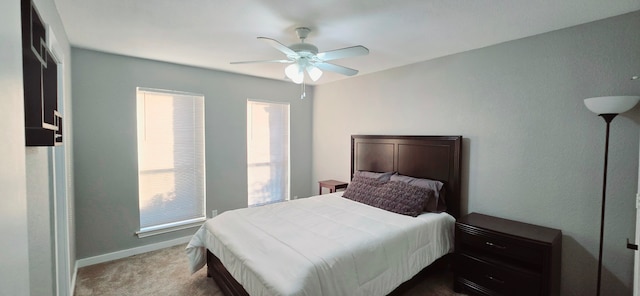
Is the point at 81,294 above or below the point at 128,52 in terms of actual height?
below

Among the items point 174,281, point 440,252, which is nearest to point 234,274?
point 174,281

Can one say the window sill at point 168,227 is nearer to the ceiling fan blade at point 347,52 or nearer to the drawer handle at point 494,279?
the ceiling fan blade at point 347,52

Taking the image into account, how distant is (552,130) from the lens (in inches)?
91.5

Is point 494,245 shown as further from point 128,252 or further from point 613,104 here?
point 128,252

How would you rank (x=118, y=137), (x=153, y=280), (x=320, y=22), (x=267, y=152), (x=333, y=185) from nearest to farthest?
(x=320, y=22) < (x=153, y=280) < (x=118, y=137) < (x=333, y=185) < (x=267, y=152)

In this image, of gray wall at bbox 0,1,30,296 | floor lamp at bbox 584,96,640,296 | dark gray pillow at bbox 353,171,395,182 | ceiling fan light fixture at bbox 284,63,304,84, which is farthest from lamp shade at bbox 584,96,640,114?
gray wall at bbox 0,1,30,296

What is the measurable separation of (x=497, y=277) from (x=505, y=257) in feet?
0.60

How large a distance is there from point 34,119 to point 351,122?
3507mm

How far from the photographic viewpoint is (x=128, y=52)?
293 centimetres

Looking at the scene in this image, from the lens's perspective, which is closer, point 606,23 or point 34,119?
point 34,119

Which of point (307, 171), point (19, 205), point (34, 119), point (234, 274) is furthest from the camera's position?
point (307, 171)

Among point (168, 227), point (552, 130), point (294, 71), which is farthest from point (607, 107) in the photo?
point (168, 227)

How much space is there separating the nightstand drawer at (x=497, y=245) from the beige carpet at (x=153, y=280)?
1.60 feet

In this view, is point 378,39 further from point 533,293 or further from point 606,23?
→ point 533,293
